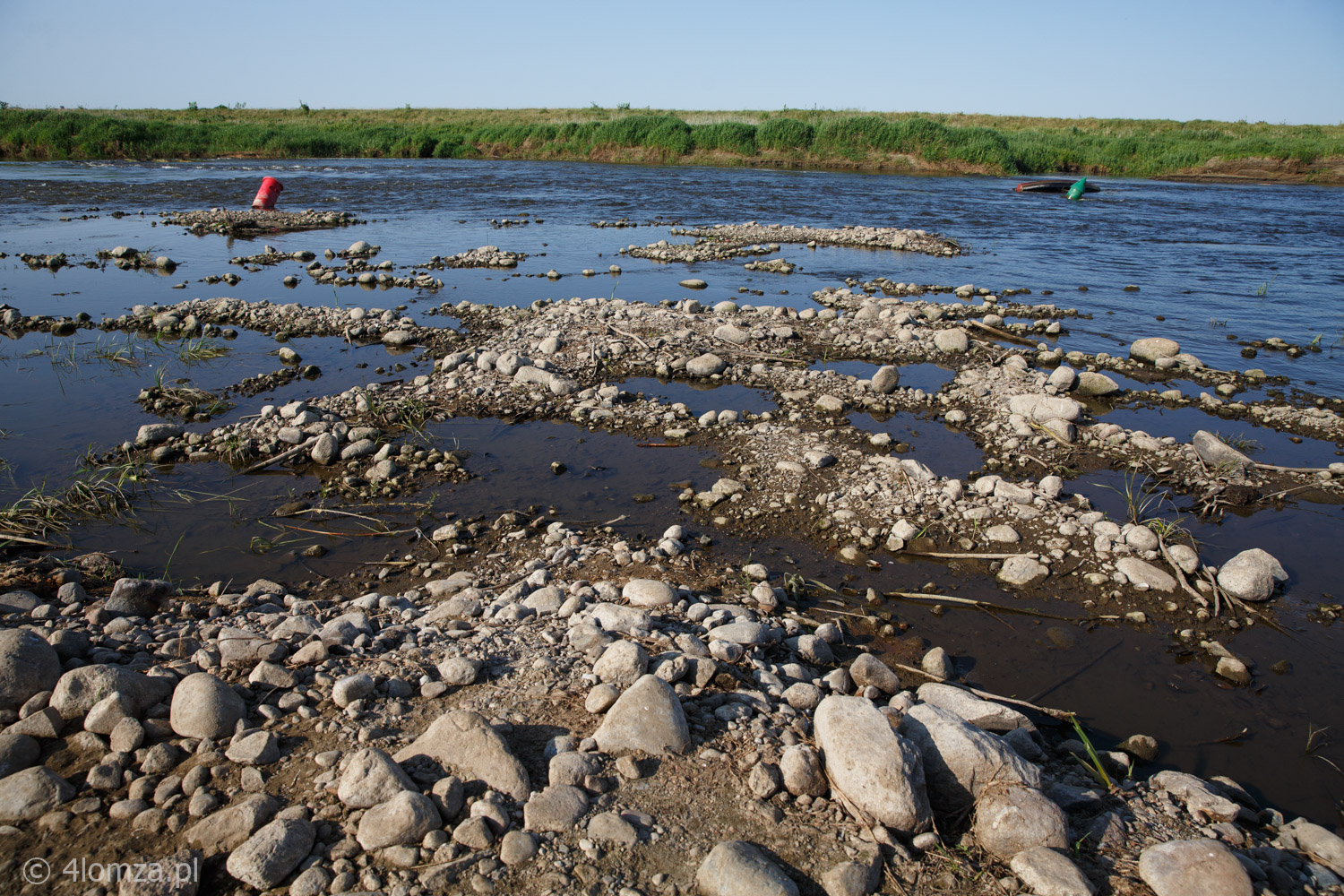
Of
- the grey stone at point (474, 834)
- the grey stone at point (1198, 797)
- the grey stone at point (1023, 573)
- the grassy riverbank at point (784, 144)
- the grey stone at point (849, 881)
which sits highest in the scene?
the grassy riverbank at point (784, 144)

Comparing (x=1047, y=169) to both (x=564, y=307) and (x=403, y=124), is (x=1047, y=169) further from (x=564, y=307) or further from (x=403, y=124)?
(x=403, y=124)

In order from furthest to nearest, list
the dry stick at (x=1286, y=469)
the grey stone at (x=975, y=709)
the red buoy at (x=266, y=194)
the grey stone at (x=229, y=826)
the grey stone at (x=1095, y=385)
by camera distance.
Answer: the red buoy at (x=266, y=194), the grey stone at (x=1095, y=385), the dry stick at (x=1286, y=469), the grey stone at (x=975, y=709), the grey stone at (x=229, y=826)

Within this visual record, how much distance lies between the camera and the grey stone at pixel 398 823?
2197 millimetres

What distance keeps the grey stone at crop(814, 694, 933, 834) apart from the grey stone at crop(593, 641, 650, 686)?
856 millimetres

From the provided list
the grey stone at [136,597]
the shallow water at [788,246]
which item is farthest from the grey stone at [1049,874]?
the shallow water at [788,246]

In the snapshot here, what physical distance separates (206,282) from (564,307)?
7.33 metres


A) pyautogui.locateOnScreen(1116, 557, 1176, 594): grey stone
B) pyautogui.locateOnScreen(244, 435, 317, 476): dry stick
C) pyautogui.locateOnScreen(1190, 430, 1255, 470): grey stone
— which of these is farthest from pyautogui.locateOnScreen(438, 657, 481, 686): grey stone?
pyautogui.locateOnScreen(1190, 430, 1255, 470): grey stone

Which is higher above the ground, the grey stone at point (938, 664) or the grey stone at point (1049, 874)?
the grey stone at point (1049, 874)

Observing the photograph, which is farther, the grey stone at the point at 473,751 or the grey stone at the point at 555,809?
the grey stone at the point at 473,751

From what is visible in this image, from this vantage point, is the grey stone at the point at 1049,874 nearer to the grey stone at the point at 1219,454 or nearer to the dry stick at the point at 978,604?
the dry stick at the point at 978,604

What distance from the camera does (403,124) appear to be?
50.3 metres

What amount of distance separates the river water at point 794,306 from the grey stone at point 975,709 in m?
0.59

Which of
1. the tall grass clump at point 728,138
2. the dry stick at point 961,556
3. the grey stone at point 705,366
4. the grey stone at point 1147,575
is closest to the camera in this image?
the grey stone at point 1147,575

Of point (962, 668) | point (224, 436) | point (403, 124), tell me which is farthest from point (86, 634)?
point (403, 124)
